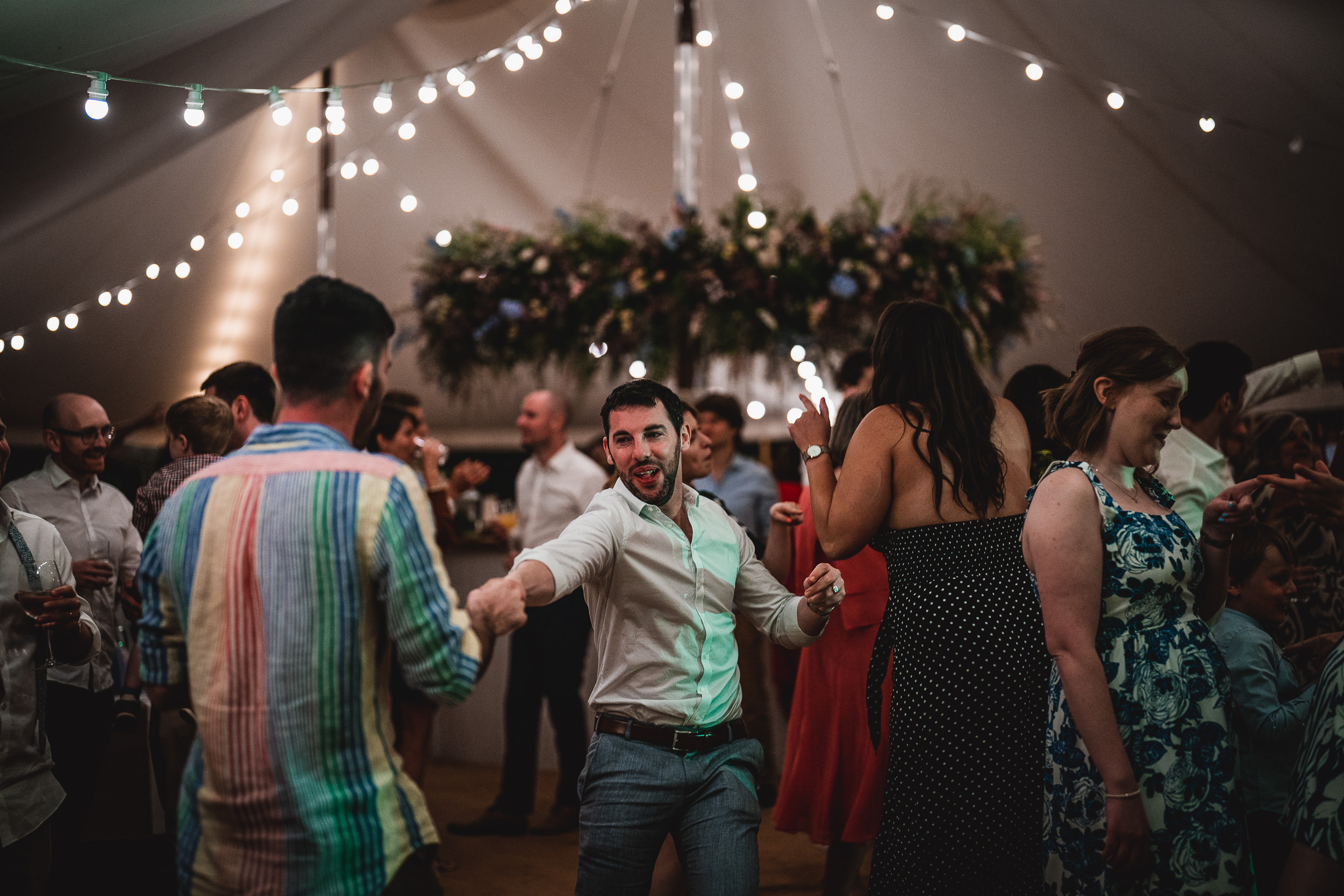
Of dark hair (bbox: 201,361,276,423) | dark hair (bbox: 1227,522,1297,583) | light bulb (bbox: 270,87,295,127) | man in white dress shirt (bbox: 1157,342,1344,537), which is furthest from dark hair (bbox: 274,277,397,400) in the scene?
man in white dress shirt (bbox: 1157,342,1344,537)

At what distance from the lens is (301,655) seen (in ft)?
4.31

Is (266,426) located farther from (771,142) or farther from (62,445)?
(771,142)

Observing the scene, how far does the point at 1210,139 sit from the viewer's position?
4367 mm

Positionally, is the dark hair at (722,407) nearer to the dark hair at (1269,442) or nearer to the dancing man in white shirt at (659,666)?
the dark hair at (1269,442)

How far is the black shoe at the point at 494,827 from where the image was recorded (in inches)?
148

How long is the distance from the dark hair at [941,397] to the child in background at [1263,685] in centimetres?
53

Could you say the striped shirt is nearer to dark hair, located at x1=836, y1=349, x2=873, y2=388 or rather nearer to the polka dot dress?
the polka dot dress

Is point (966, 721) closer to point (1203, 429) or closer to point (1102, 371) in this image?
point (1102, 371)

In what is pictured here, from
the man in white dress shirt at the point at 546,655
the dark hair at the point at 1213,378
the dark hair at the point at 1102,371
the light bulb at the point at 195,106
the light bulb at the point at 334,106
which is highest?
the light bulb at the point at 334,106

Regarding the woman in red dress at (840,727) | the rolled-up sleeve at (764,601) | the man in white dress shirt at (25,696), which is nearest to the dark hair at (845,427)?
the woman in red dress at (840,727)

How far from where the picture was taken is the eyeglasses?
2.79m

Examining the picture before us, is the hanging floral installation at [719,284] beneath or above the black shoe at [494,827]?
above

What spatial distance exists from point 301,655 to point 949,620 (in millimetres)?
1205

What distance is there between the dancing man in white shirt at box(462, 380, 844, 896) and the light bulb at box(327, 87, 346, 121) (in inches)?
50.3
